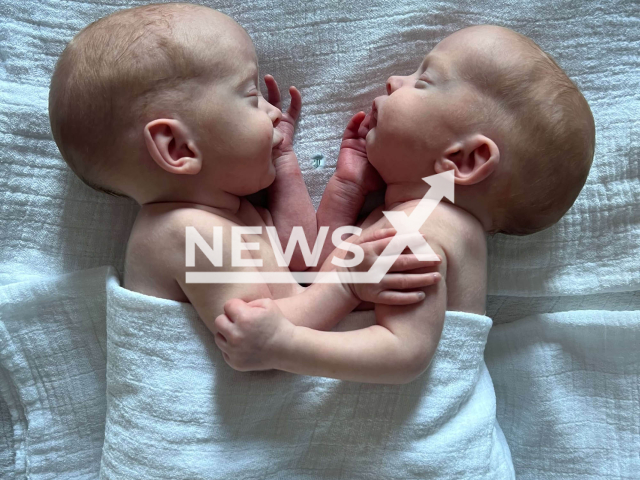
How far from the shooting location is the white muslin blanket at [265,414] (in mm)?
937

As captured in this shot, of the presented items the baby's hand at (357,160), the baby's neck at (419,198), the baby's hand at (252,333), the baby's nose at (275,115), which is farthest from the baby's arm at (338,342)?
the baby's nose at (275,115)

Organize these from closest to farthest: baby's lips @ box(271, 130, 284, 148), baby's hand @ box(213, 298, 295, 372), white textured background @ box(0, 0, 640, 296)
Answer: baby's hand @ box(213, 298, 295, 372)
baby's lips @ box(271, 130, 284, 148)
white textured background @ box(0, 0, 640, 296)

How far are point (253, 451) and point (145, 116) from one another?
0.60 m

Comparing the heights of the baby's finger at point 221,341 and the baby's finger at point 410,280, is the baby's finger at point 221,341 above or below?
below

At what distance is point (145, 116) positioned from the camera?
87 cm

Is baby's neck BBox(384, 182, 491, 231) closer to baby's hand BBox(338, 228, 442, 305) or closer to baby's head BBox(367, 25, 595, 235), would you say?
baby's head BBox(367, 25, 595, 235)

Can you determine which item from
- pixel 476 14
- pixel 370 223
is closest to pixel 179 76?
pixel 370 223

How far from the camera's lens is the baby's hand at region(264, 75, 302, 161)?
1.07m

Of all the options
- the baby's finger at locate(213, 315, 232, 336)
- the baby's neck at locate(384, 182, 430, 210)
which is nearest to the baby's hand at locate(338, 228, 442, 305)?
the baby's neck at locate(384, 182, 430, 210)

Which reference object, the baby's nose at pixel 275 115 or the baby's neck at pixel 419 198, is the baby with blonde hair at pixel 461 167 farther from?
the baby's nose at pixel 275 115

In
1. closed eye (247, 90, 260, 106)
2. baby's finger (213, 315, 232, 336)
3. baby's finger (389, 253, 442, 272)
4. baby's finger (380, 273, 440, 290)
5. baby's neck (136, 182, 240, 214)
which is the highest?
closed eye (247, 90, 260, 106)

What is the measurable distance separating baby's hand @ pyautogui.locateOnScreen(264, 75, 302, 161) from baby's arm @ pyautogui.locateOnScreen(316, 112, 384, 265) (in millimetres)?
113

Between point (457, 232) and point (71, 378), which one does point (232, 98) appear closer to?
point (457, 232)

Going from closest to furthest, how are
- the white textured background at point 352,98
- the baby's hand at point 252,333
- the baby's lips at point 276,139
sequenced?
the baby's hand at point 252,333 < the baby's lips at point 276,139 < the white textured background at point 352,98
